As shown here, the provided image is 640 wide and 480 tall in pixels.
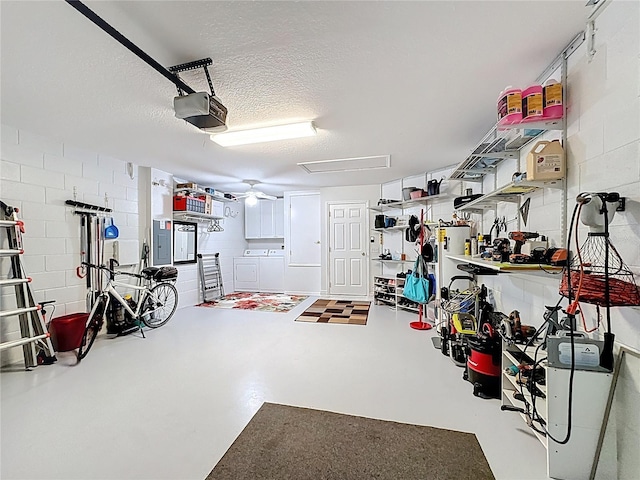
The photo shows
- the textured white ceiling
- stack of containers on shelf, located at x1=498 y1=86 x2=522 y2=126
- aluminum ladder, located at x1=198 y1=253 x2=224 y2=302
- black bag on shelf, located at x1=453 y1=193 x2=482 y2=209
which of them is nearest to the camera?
the textured white ceiling

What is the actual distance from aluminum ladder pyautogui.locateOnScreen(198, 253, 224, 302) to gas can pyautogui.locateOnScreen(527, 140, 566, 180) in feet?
18.7

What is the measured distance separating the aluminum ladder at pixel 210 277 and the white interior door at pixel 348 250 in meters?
2.54

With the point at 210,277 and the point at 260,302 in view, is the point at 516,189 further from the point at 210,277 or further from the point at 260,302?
the point at 210,277

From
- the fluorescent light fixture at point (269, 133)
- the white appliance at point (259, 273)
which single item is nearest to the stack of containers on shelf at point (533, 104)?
the fluorescent light fixture at point (269, 133)

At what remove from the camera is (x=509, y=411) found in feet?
6.70

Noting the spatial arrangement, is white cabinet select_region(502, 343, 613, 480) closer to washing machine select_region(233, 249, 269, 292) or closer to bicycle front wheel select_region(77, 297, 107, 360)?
bicycle front wheel select_region(77, 297, 107, 360)

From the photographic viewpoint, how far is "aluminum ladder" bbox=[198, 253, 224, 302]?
19.3 ft

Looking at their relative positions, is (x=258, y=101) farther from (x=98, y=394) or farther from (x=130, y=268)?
(x=130, y=268)

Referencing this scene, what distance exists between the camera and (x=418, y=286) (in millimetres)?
4273

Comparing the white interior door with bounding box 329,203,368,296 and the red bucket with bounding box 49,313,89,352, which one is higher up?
the white interior door with bounding box 329,203,368,296

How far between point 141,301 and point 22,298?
1204 millimetres

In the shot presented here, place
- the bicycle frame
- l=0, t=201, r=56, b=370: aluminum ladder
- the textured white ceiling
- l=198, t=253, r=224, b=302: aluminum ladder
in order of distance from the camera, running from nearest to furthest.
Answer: the textured white ceiling → l=0, t=201, r=56, b=370: aluminum ladder → the bicycle frame → l=198, t=253, r=224, b=302: aluminum ladder

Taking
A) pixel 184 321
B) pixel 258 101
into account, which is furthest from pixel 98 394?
pixel 258 101

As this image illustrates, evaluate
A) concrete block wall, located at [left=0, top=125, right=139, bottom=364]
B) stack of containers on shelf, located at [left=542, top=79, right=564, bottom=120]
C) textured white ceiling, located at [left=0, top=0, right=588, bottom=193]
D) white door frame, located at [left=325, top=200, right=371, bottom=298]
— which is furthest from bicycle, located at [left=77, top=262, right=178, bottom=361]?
stack of containers on shelf, located at [left=542, top=79, right=564, bottom=120]
